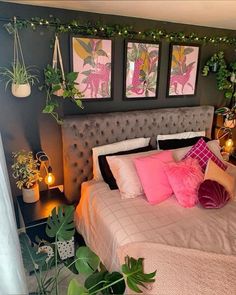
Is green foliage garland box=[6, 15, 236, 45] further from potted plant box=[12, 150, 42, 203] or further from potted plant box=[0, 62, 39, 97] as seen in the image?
potted plant box=[12, 150, 42, 203]

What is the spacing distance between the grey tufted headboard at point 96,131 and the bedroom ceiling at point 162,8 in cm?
96

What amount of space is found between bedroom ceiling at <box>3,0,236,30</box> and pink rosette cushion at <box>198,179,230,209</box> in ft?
4.79

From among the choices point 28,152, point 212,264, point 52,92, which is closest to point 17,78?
point 52,92

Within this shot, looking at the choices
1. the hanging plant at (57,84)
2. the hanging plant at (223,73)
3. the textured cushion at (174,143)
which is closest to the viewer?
the hanging plant at (57,84)

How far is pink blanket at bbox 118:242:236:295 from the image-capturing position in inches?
51.5

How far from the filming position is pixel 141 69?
268cm

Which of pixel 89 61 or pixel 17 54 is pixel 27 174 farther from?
pixel 89 61

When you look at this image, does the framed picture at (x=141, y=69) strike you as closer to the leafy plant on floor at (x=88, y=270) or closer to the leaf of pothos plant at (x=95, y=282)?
the leafy plant on floor at (x=88, y=270)

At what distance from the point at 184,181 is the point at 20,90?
1622 mm

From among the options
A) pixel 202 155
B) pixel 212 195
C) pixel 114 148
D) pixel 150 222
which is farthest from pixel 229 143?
pixel 150 222

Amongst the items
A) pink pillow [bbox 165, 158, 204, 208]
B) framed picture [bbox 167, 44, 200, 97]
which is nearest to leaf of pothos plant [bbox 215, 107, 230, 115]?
framed picture [bbox 167, 44, 200, 97]

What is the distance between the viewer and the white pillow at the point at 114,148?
8.09 feet

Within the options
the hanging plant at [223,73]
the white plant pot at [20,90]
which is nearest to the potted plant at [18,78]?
the white plant pot at [20,90]

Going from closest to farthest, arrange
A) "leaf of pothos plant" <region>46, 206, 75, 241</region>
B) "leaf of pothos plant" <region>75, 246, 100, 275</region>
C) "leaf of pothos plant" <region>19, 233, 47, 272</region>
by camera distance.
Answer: "leaf of pothos plant" <region>75, 246, 100, 275</region>
"leaf of pothos plant" <region>19, 233, 47, 272</region>
"leaf of pothos plant" <region>46, 206, 75, 241</region>
